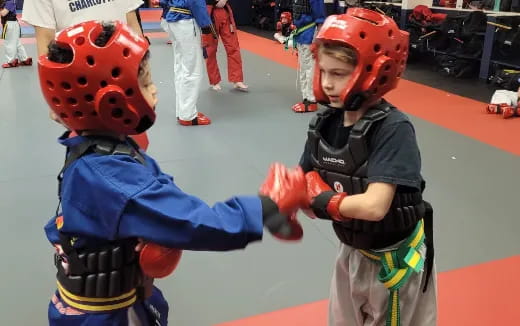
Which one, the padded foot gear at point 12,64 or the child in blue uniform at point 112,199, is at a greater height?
the child in blue uniform at point 112,199

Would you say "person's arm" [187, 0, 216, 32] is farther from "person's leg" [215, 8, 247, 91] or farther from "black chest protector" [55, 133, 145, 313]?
"black chest protector" [55, 133, 145, 313]

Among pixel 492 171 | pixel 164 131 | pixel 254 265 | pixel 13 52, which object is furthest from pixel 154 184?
pixel 13 52

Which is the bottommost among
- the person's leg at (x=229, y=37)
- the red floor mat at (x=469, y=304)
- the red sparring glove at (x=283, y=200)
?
the red floor mat at (x=469, y=304)

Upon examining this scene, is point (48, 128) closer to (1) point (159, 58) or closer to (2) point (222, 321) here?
(2) point (222, 321)

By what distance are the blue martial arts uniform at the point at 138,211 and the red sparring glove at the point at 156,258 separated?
0.22 feet

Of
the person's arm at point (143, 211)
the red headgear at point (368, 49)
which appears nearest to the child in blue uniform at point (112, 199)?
the person's arm at point (143, 211)

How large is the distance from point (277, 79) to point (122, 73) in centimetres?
733

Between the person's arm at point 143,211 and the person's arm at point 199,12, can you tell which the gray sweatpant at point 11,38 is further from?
the person's arm at point 143,211

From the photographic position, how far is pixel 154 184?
4.38ft

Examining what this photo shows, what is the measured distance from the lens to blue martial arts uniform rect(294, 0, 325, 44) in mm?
6145

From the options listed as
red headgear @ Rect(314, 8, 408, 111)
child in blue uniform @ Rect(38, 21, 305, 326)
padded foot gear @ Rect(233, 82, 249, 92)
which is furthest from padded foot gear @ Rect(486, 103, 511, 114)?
child in blue uniform @ Rect(38, 21, 305, 326)

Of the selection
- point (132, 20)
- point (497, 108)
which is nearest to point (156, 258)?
point (132, 20)

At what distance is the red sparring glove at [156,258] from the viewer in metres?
1.40

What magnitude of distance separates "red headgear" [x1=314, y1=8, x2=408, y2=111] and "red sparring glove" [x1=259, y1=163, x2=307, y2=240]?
1.05 ft
